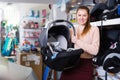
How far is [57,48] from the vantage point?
1781 millimetres

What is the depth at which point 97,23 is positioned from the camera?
1812 mm

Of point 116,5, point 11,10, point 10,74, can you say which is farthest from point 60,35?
point 11,10

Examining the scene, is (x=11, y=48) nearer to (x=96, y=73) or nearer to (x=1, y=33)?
(x=1, y=33)

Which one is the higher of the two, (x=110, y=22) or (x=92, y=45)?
(x=110, y=22)

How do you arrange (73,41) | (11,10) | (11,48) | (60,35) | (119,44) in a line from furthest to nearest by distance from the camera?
(11,10) → (11,48) → (60,35) → (73,41) → (119,44)

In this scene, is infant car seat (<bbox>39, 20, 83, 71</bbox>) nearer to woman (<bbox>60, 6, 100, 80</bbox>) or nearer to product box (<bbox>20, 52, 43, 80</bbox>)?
woman (<bbox>60, 6, 100, 80</bbox>)

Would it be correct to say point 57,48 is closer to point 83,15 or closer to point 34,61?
point 83,15

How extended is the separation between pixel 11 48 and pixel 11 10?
1.56 metres

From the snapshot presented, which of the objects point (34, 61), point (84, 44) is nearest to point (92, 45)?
point (84, 44)

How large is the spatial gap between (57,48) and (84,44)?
236 mm

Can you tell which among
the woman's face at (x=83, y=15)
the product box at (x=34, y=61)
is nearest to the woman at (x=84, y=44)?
the woman's face at (x=83, y=15)

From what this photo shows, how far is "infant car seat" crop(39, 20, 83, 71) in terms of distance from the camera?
1637 mm

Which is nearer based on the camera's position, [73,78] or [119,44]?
[119,44]

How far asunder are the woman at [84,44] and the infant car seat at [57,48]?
0.25 ft
